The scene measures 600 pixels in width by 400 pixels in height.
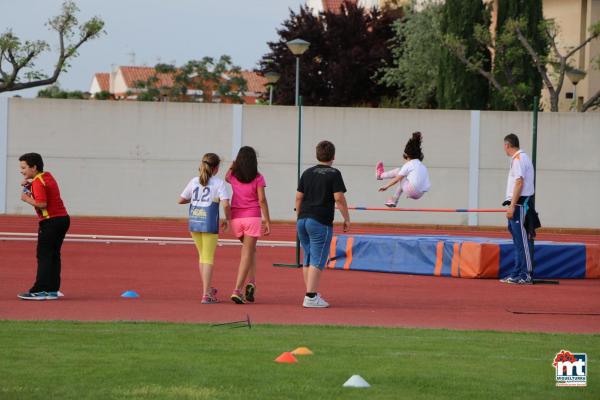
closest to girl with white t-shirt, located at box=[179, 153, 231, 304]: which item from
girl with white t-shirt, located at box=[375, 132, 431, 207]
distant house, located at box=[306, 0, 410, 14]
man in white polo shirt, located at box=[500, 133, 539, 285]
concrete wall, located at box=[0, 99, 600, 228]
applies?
girl with white t-shirt, located at box=[375, 132, 431, 207]

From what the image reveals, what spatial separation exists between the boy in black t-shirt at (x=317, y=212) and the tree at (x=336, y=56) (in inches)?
1734

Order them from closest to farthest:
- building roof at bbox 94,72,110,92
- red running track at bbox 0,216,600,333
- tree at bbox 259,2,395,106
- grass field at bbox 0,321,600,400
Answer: grass field at bbox 0,321,600,400 → red running track at bbox 0,216,600,333 → tree at bbox 259,2,395,106 → building roof at bbox 94,72,110,92

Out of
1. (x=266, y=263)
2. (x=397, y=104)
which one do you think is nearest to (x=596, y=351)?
(x=266, y=263)

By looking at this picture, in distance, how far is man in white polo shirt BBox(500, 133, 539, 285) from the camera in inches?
647

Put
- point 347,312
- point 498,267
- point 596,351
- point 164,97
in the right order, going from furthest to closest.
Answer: point 164,97, point 498,267, point 347,312, point 596,351

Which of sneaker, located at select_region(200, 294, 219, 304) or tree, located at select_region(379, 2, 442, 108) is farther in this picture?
tree, located at select_region(379, 2, 442, 108)

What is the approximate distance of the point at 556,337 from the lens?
10.9 m

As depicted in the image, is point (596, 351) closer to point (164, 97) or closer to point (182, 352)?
point (182, 352)

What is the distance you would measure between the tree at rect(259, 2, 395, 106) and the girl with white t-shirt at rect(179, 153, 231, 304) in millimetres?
44141

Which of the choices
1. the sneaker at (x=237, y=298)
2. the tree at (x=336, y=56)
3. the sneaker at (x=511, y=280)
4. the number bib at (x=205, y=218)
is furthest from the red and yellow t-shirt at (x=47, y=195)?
the tree at (x=336, y=56)

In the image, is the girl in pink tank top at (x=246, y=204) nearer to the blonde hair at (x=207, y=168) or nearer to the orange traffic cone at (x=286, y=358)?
the blonde hair at (x=207, y=168)

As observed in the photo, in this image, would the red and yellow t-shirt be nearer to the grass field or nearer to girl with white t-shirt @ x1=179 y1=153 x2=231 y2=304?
girl with white t-shirt @ x1=179 y1=153 x2=231 y2=304

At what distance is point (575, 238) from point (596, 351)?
77.8ft

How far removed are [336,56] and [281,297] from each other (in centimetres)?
4447
